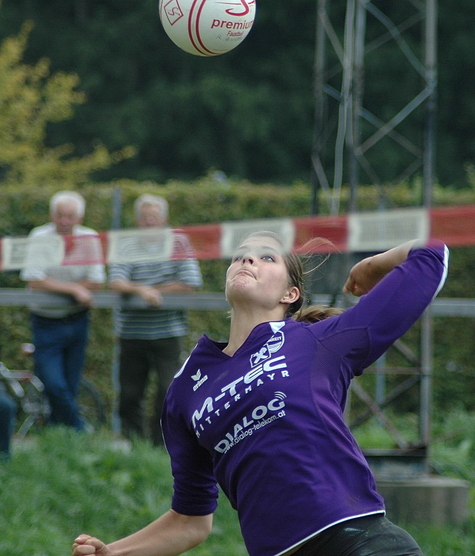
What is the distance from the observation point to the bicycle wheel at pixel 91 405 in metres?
7.52

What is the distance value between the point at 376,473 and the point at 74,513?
2004 millimetres

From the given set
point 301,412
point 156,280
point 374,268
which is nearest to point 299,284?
point 374,268

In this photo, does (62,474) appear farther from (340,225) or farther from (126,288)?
(340,225)

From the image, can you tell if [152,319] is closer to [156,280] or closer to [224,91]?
[156,280]

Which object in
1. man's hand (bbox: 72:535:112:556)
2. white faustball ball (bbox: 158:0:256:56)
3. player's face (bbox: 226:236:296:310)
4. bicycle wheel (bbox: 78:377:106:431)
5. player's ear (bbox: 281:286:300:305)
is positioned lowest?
bicycle wheel (bbox: 78:377:106:431)

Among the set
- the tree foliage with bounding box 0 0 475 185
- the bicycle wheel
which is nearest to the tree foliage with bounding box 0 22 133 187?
the tree foliage with bounding box 0 0 475 185

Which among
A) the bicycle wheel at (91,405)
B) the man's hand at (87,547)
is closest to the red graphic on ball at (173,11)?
the man's hand at (87,547)

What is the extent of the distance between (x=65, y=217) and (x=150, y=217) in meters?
0.62

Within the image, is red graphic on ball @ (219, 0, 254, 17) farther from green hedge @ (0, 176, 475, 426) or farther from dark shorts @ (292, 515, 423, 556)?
green hedge @ (0, 176, 475, 426)

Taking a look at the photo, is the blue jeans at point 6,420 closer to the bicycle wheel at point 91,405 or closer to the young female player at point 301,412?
the bicycle wheel at point 91,405

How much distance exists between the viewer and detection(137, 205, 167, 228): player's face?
6625mm

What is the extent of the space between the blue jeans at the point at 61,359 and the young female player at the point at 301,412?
371cm

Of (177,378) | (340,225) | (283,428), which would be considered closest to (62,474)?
(340,225)

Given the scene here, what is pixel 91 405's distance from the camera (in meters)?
7.73
